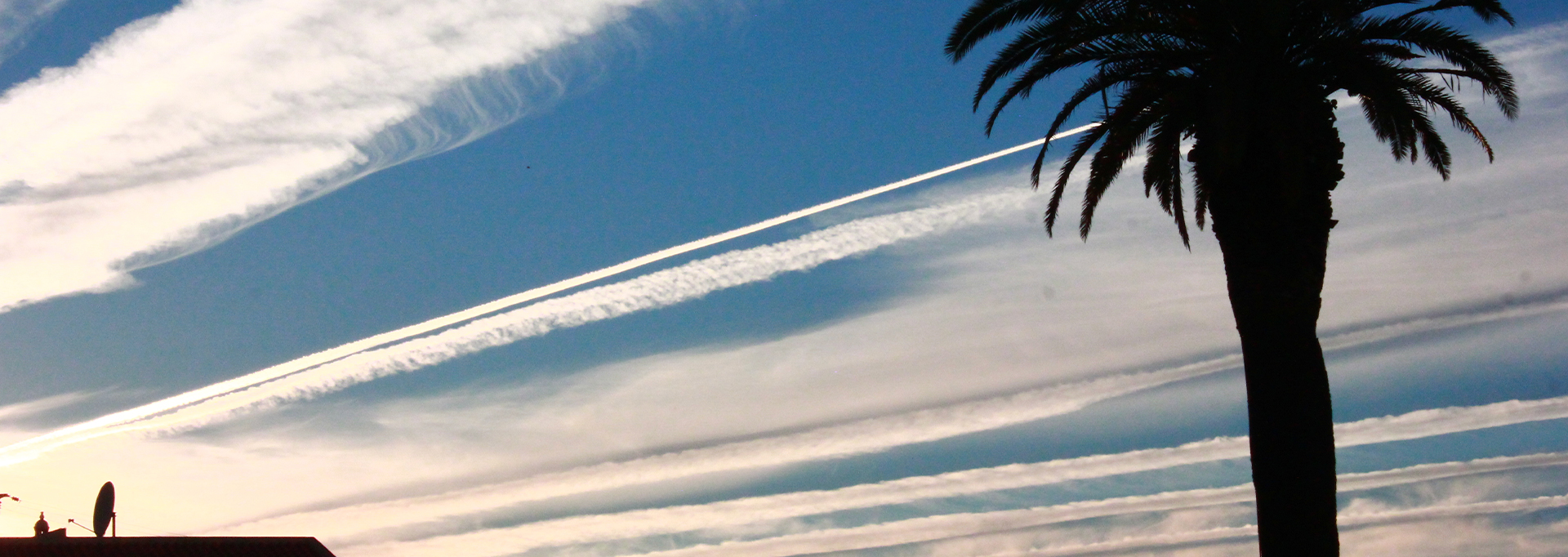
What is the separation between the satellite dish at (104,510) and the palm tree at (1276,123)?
2110 cm

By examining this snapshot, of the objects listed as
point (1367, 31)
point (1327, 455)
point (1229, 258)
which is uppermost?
point (1367, 31)

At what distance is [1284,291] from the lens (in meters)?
16.5

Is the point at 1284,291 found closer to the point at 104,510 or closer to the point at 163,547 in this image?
the point at 163,547

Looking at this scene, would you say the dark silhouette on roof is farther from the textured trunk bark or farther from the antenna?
the textured trunk bark

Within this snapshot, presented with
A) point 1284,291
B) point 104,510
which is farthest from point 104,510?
point 1284,291

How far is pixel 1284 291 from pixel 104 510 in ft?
79.3

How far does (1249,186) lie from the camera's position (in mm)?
16828

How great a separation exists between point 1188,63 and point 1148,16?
2.96 feet

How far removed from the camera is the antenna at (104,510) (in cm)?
2633

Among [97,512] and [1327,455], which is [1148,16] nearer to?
[1327,455]

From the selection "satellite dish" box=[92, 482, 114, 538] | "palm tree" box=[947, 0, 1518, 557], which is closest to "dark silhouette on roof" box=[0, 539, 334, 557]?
"satellite dish" box=[92, 482, 114, 538]

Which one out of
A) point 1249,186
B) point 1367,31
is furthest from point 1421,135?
point 1249,186

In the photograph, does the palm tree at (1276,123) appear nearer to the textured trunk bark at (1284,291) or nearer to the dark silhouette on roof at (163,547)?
the textured trunk bark at (1284,291)

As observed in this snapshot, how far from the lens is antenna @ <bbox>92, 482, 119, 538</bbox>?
2633 cm
